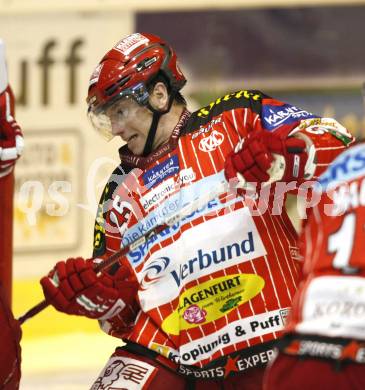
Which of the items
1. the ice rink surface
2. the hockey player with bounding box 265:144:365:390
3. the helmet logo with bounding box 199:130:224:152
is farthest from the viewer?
the ice rink surface

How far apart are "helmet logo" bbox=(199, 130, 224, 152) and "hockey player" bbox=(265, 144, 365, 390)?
0.85 metres

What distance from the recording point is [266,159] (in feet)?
11.7

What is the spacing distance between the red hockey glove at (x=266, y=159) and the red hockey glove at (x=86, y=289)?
0.48 metres

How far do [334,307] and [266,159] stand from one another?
675 millimetres

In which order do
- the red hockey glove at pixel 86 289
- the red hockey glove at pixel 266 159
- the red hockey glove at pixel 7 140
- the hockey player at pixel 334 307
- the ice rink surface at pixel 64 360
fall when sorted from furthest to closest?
the ice rink surface at pixel 64 360 < the red hockey glove at pixel 7 140 < the red hockey glove at pixel 86 289 < the red hockey glove at pixel 266 159 < the hockey player at pixel 334 307

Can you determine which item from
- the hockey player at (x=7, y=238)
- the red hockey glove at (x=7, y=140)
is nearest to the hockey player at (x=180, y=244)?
the hockey player at (x=7, y=238)

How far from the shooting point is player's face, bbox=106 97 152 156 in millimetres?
3979

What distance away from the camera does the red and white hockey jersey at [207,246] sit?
3.83 m

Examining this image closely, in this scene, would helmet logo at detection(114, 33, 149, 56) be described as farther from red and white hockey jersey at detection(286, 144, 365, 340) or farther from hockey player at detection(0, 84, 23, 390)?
red and white hockey jersey at detection(286, 144, 365, 340)

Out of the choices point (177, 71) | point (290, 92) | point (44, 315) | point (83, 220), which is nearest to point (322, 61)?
point (290, 92)

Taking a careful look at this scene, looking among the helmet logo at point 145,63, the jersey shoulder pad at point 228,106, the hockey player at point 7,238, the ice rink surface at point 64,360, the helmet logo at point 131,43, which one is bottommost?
the ice rink surface at point 64,360

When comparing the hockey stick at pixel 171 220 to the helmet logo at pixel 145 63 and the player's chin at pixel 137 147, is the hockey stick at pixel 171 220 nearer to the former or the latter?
the player's chin at pixel 137 147

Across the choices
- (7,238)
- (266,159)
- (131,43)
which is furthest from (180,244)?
(7,238)

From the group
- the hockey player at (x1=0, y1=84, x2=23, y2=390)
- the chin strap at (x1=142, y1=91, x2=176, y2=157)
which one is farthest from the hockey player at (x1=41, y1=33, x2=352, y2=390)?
the hockey player at (x1=0, y1=84, x2=23, y2=390)
